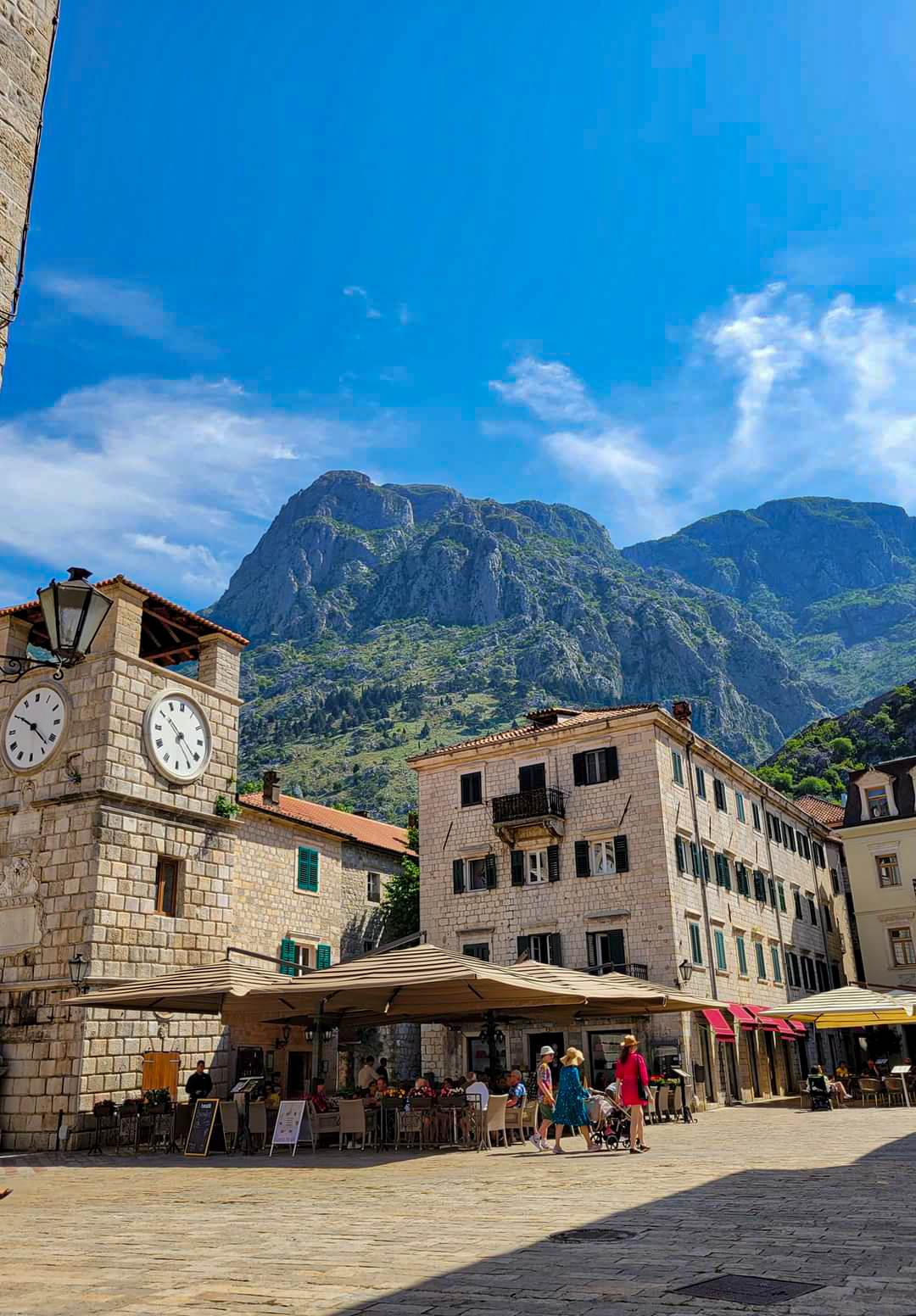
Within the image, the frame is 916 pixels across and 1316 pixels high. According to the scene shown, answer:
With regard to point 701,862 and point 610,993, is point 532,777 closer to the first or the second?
point 701,862

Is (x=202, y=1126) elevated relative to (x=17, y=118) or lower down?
lower down

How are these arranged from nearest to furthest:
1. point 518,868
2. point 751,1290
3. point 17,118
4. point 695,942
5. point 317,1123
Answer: point 751,1290, point 17,118, point 317,1123, point 695,942, point 518,868

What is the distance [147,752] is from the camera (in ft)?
74.7

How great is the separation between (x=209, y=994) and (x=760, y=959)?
2435cm

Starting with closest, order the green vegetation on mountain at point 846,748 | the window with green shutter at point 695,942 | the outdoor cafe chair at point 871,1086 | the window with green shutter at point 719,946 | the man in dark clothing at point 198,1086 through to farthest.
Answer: the man in dark clothing at point 198,1086 < the outdoor cafe chair at point 871,1086 < the window with green shutter at point 695,942 < the window with green shutter at point 719,946 < the green vegetation on mountain at point 846,748

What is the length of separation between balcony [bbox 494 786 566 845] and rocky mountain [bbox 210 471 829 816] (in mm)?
73420

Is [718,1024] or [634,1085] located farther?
[718,1024]

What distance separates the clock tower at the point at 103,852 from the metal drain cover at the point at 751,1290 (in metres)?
17.4

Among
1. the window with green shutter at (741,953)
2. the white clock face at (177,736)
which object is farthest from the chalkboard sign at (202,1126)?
the window with green shutter at (741,953)

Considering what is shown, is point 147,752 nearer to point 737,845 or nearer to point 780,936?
point 737,845

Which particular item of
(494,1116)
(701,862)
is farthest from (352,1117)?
(701,862)

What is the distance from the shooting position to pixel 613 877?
96.7 ft

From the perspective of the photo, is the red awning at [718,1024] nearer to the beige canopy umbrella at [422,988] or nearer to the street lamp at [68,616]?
the beige canopy umbrella at [422,988]

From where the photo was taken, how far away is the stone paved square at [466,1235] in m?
5.22
